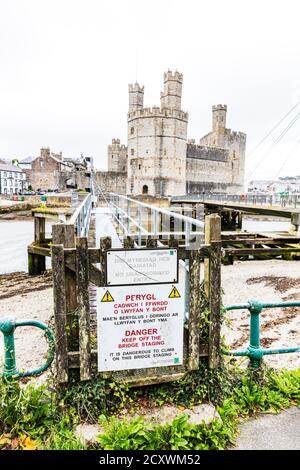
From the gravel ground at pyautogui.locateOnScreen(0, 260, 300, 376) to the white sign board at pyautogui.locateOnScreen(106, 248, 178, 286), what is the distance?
1322mm

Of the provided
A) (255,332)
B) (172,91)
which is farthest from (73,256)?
(172,91)

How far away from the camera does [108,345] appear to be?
3.31m

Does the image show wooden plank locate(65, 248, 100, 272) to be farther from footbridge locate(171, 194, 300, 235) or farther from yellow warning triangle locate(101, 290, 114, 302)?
footbridge locate(171, 194, 300, 235)

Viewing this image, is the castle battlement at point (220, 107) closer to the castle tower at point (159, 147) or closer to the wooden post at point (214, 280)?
the castle tower at point (159, 147)

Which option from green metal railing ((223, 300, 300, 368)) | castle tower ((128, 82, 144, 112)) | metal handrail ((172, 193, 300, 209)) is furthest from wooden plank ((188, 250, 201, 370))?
castle tower ((128, 82, 144, 112))

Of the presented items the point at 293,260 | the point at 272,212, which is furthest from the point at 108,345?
the point at 272,212

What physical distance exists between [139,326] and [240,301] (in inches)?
266

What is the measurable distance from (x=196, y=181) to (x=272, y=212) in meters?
48.4

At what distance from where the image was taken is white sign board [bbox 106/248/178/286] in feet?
10.5

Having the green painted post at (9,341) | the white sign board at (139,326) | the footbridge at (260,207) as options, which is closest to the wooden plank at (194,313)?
the white sign board at (139,326)

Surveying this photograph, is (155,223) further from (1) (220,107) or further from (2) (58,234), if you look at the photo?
(1) (220,107)

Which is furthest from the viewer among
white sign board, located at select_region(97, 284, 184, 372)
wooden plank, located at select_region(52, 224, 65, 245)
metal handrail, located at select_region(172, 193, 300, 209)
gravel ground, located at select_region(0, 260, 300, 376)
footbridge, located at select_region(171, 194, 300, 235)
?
Answer: metal handrail, located at select_region(172, 193, 300, 209)

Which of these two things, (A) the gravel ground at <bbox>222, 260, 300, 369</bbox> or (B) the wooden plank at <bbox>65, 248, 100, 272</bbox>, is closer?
(B) the wooden plank at <bbox>65, 248, 100, 272</bbox>

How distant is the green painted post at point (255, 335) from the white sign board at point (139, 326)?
0.88 m
